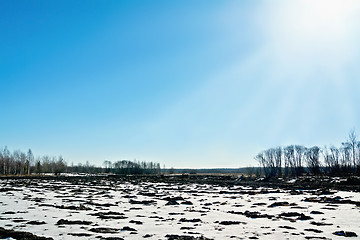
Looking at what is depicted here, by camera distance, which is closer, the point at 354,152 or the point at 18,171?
the point at 354,152

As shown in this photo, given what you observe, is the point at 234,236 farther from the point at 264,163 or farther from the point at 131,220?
the point at 264,163

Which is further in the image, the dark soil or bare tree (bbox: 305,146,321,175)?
bare tree (bbox: 305,146,321,175)

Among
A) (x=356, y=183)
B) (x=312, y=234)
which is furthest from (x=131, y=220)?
(x=356, y=183)

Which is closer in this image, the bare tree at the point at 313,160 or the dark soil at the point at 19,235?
the dark soil at the point at 19,235

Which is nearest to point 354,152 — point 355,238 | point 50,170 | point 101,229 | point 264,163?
point 264,163

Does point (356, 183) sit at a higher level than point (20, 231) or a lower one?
lower

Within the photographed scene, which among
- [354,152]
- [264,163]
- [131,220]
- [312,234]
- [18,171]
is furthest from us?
[264,163]

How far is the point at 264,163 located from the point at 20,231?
124681 millimetres

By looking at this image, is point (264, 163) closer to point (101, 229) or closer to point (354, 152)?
point (354, 152)

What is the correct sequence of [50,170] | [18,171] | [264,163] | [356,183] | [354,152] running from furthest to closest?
[50,170] < [264,163] < [18,171] < [354,152] < [356,183]

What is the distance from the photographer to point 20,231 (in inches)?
437

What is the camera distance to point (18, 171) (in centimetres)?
11256

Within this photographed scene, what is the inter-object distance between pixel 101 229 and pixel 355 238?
11152mm

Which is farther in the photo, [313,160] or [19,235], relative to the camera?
[313,160]
